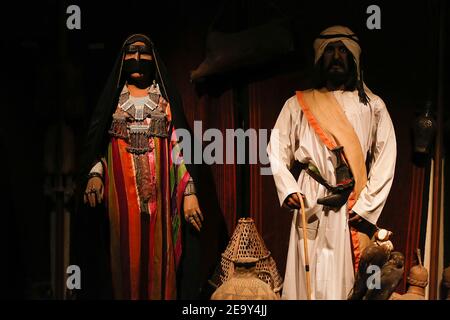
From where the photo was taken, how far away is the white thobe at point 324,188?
20.7 ft

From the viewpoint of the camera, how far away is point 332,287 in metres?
6.30

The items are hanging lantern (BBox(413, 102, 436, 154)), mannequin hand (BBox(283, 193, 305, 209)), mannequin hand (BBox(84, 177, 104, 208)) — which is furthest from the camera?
hanging lantern (BBox(413, 102, 436, 154))

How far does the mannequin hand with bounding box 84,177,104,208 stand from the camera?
6230 mm

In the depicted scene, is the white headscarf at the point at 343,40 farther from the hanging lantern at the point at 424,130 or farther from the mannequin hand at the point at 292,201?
the mannequin hand at the point at 292,201

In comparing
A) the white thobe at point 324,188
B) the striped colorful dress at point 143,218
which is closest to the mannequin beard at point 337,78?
the white thobe at point 324,188

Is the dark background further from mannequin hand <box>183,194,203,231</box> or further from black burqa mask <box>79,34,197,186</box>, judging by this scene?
mannequin hand <box>183,194,203,231</box>

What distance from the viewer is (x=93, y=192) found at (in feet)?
20.5

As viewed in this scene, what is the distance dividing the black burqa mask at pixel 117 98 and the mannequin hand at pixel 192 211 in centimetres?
13

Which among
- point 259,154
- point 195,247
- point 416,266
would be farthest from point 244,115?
point 416,266

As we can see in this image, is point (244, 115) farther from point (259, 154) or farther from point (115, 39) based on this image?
point (115, 39)

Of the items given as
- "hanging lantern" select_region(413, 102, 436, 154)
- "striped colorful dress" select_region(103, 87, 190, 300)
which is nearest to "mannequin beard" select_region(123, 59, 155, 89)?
"striped colorful dress" select_region(103, 87, 190, 300)

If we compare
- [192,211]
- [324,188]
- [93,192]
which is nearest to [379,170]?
[324,188]

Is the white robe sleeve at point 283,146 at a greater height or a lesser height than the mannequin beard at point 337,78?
lesser

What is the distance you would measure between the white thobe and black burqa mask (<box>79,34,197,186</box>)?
53 cm
